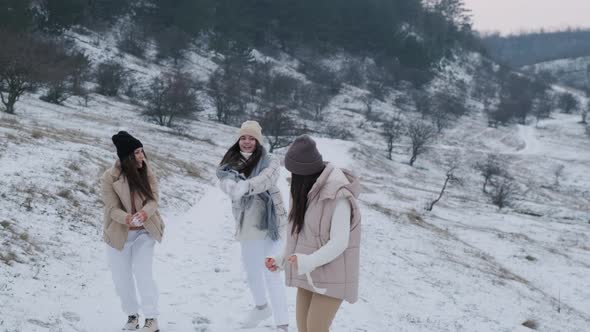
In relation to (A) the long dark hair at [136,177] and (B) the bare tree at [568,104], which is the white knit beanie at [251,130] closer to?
(A) the long dark hair at [136,177]

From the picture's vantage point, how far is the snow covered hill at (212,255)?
602 centimetres

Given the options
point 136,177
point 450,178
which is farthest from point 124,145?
point 450,178

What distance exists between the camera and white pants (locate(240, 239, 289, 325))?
4.89 meters

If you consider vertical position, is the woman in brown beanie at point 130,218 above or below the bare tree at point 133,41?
below

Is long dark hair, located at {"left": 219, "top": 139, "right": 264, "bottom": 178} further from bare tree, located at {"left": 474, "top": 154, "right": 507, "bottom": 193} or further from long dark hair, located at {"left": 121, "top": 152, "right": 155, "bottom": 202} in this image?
bare tree, located at {"left": 474, "top": 154, "right": 507, "bottom": 193}

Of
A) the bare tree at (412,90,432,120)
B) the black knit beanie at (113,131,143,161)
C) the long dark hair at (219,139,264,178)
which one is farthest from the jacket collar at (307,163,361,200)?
the bare tree at (412,90,432,120)

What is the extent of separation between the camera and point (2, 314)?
4816mm

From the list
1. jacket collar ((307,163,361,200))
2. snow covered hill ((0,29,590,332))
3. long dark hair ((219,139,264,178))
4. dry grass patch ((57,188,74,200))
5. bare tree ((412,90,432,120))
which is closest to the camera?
jacket collar ((307,163,361,200))

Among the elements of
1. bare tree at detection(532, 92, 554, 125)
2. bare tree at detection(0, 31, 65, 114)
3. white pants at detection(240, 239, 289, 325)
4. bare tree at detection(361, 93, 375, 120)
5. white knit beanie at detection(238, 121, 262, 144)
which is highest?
bare tree at detection(532, 92, 554, 125)

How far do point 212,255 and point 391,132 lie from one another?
48.3m

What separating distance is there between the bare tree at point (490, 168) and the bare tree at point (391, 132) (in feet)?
32.7

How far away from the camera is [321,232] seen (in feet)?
11.4

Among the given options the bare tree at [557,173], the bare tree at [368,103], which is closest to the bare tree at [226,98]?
the bare tree at [368,103]

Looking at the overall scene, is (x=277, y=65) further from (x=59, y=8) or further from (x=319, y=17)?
(x=59, y=8)
